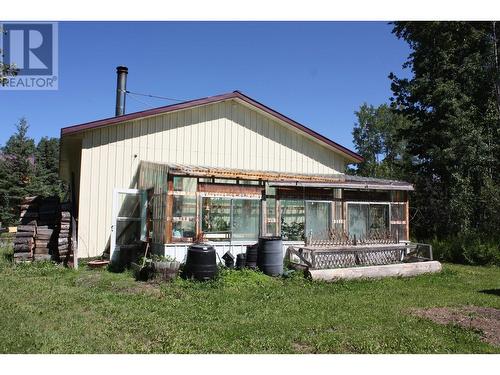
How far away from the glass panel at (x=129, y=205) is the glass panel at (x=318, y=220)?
5.86 meters

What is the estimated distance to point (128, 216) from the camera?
14930 millimetres

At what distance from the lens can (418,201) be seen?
2272cm

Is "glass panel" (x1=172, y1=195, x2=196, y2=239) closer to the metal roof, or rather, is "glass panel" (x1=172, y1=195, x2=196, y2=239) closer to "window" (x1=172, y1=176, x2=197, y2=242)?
"window" (x1=172, y1=176, x2=197, y2=242)

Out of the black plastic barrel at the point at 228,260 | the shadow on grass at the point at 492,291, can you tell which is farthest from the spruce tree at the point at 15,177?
the shadow on grass at the point at 492,291

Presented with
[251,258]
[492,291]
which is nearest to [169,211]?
[251,258]

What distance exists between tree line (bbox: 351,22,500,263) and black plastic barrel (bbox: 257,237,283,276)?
898cm

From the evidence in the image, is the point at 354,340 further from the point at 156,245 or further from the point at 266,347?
the point at 156,245

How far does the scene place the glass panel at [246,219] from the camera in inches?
519

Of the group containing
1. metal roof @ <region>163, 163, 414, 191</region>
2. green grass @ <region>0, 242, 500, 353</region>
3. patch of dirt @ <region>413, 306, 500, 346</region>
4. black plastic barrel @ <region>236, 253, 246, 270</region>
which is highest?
metal roof @ <region>163, 163, 414, 191</region>

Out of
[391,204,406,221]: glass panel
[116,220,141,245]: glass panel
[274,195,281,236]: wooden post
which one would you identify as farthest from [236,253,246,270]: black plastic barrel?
[391,204,406,221]: glass panel

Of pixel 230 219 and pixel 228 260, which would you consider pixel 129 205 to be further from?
pixel 228 260

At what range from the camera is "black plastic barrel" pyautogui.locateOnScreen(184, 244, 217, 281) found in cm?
1055

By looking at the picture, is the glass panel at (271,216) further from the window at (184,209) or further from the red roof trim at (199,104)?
the red roof trim at (199,104)

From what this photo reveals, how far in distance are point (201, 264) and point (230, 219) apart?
2.74 metres
